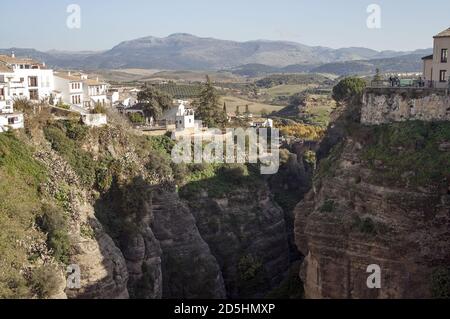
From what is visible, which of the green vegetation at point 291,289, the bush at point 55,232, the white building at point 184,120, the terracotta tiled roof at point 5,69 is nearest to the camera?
the bush at point 55,232

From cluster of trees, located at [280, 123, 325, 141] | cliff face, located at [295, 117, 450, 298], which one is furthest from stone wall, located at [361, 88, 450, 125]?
cluster of trees, located at [280, 123, 325, 141]

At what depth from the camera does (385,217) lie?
26.2 meters

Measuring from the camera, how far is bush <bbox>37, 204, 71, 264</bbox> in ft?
97.3

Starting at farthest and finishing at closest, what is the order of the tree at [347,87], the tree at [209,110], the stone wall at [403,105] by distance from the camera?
the tree at [209,110], the tree at [347,87], the stone wall at [403,105]

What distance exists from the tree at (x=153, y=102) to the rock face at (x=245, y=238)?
39.7 ft

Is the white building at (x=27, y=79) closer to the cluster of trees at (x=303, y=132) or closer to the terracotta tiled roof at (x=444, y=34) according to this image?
the terracotta tiled roof at (x=444, y=34)

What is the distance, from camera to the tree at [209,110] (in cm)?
5922

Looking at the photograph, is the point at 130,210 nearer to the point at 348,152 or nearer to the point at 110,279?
the point at 110,279

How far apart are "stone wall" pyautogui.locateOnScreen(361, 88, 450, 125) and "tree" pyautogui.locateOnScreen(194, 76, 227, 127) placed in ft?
94.0

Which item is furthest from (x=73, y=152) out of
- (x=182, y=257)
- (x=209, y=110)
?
(x=209, y=110)

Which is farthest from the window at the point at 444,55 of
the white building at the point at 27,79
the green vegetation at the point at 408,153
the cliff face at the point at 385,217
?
the white building at the point at 27,79

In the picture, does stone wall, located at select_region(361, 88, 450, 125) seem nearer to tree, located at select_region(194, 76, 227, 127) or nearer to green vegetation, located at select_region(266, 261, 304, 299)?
green vegetation, located at select_region(266, 261, 304, 299)

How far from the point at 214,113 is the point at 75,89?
1457 cm
